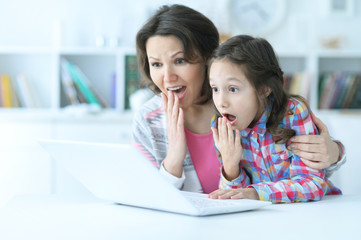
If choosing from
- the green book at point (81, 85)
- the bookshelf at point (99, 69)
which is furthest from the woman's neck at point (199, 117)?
the green book at point (81, 85)

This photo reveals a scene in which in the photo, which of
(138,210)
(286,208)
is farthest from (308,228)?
(138,210)

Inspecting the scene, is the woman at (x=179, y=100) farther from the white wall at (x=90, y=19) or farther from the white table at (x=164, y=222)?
the white wall at (x=90, y=19)

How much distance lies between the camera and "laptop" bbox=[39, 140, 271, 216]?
0.94 m

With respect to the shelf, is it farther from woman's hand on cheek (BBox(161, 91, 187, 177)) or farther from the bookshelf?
woman's hand on cheek (BBox(161, 91, 187, 177))

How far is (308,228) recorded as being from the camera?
893mm

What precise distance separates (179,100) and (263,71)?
306 millimetres

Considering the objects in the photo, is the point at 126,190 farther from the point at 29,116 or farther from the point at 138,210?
the point at 29,116

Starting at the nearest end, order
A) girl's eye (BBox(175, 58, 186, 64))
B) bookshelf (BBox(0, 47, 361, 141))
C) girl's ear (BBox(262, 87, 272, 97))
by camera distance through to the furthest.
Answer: girl's ear (BBox(262, 87, 272, 97))
girl's eye (BBox(175, 58, 186, 64))
bookshelf (BBox(0, 47, 361, 141))

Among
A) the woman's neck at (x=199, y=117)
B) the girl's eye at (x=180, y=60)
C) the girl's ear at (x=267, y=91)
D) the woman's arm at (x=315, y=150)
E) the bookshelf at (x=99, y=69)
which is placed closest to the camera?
the woman's arm at (x=315, y=150)

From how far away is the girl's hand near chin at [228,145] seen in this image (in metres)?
1.28

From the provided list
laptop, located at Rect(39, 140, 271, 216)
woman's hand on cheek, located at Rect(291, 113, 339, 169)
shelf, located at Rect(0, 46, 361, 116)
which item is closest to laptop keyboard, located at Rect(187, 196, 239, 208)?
laptop, located at Rect(39, 140, 271, 216)

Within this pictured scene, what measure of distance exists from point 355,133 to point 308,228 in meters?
1.04

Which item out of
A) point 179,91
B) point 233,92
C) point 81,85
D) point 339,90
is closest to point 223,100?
point 233,92

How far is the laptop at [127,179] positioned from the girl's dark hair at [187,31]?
530mm
